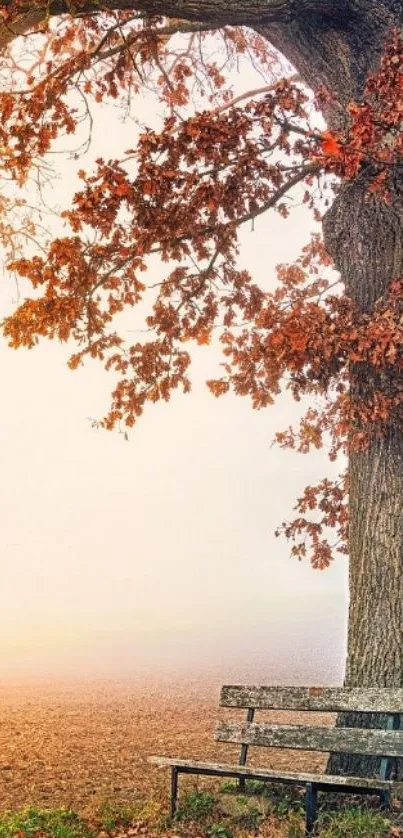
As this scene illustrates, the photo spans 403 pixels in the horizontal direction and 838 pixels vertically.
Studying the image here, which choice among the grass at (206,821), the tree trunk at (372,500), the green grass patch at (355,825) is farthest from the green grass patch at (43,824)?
the tree trunk at (372,500)

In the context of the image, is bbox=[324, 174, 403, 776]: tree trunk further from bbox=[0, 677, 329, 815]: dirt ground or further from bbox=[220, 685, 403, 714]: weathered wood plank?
bbox=[0, 677, 329, 815]: dirt ground

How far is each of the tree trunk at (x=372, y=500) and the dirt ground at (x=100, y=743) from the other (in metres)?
2.03

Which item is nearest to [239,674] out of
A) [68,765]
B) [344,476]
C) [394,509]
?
[344,476]

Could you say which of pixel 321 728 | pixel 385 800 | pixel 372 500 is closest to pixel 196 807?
pixel 321 728

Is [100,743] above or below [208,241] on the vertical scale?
below

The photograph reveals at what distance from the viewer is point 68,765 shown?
9078mm

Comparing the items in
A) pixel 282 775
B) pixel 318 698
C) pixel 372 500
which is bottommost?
pixel 282 775

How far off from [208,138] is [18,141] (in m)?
2.62

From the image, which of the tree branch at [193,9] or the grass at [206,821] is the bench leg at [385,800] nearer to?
the grass at [206,821]

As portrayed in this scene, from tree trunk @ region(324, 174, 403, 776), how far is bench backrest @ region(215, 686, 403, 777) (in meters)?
0.88

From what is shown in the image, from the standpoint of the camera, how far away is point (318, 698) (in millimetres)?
6977

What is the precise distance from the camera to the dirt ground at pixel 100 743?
25.4ft

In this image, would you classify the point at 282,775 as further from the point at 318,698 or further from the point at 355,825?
the point at 318,698

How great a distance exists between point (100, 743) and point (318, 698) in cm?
478
